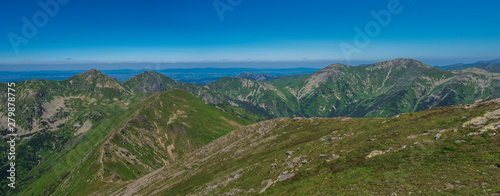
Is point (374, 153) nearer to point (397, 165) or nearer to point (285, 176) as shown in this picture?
point (397, 165)

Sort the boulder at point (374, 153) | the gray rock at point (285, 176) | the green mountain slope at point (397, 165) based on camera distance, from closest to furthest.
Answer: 1. the green mountain slope at point (397, 165)
2. the boulder at point (374, 153)
3. the gray rock at point (285, 176)

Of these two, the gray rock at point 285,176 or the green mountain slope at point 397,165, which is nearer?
the green mountain slope at point 397,165

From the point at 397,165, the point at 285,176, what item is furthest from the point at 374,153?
the point at 285,176

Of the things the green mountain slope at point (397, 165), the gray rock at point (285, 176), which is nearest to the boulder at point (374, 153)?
the green mountain slope at point (397, 165)

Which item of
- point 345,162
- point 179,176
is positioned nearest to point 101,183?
point 179,176

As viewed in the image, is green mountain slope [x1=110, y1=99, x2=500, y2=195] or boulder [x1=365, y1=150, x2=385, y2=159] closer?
green mountain slope [x1=110, y1=99, x2=500, y2=195]

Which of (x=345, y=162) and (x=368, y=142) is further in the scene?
(x=368, y=142)

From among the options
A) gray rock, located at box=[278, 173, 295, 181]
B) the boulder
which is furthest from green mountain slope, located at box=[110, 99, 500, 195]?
gray rock, located at box=[278, 173, 295, 181]

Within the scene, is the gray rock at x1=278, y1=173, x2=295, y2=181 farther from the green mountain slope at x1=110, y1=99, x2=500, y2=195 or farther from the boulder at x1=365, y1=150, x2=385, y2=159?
the boulder at x1=365, y1=150, x2=385, y2=159

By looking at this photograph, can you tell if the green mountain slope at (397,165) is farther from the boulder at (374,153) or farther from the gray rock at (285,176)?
the gray rock at (285,176)

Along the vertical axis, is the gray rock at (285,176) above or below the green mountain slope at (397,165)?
below

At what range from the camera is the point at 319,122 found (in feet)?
297

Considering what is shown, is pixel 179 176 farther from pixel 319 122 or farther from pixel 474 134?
pixel 474 134

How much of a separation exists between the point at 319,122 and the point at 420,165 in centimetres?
6009
